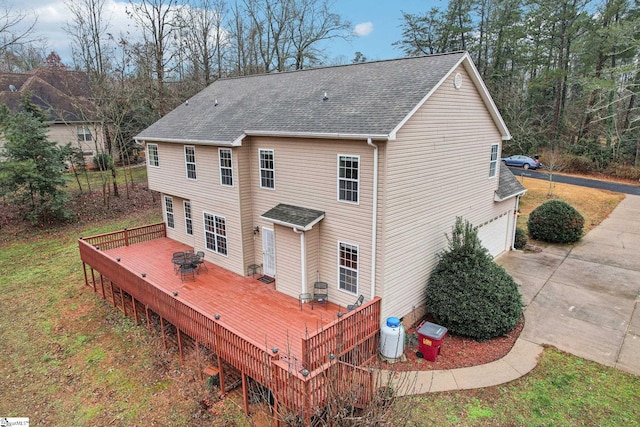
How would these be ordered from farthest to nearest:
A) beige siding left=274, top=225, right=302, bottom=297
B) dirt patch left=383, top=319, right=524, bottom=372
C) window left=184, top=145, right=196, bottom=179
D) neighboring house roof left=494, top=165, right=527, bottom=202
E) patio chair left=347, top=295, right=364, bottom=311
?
neighboring house roof left=494, top=165, right=527, bottom=202 < window left=184, top=145, right=196, bottom=179 < beige siding left=274, top=225, right=302, bottom=297 < patio chair left=347, top=295, right=364, bottom=311 < dirt patch left=383, top=319, right=524, bottom=372

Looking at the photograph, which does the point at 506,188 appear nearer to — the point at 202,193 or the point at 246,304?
the point at 246,304

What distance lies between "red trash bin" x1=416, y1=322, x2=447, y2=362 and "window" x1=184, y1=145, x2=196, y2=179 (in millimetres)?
10533

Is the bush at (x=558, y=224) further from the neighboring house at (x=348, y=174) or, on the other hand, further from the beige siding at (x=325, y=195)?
the beige siding at (x=325, y=195)

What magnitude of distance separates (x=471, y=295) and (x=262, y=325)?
6119 mm

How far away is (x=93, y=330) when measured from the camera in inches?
506

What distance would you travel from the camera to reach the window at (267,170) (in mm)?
12672

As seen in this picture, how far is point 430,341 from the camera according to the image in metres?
10.1

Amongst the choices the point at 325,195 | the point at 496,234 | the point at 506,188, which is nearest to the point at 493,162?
the point at 506,188

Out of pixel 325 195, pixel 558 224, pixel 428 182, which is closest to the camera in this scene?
pixel 325 195

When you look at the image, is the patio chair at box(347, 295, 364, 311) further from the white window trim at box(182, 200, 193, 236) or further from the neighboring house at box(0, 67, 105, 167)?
the neighboring house at box(0, 67, 105, 167)

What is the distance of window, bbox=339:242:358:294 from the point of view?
10.9m

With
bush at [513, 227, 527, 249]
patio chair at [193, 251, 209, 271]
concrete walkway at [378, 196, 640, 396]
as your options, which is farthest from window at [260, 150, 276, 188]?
bush at [513, 227, 527, 249]

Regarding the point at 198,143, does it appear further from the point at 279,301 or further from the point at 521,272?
the point at 521,272

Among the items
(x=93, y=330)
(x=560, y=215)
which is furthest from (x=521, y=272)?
(x=93, y=330)
